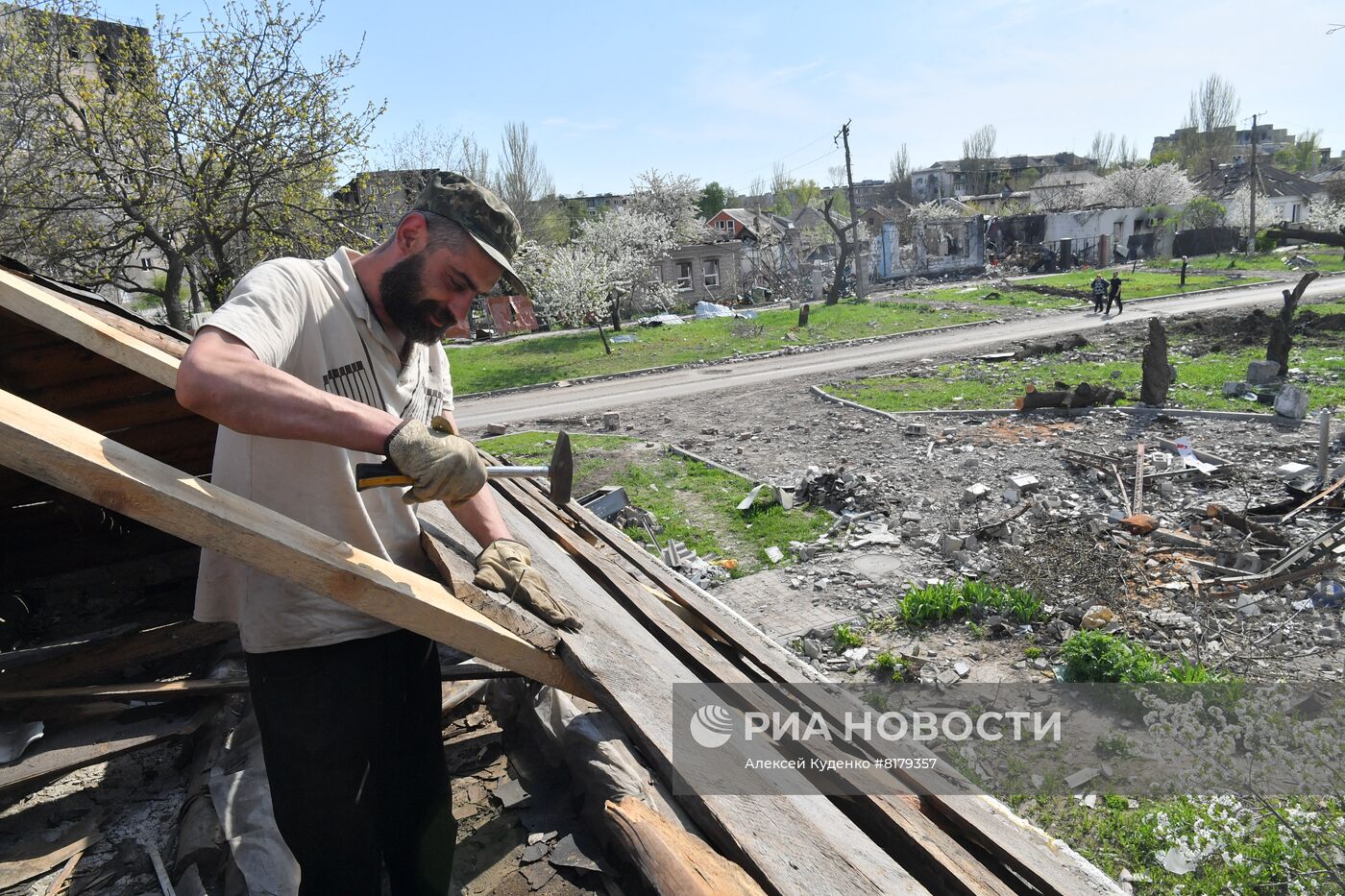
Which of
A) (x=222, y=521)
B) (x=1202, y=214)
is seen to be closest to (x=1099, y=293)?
(x=222, y=521)

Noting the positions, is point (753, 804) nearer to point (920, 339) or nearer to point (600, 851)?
point (600, 851)

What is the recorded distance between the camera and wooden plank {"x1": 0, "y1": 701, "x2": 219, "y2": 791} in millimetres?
3004

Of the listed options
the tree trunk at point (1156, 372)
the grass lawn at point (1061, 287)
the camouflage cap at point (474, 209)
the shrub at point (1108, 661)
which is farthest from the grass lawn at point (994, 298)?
the camouflage cap at point (474, 209)

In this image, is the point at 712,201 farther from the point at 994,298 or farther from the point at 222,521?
the point at 222,521

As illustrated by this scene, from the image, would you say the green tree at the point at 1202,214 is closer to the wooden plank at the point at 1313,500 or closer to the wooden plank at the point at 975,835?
the wooden plank at the point at 1313,500

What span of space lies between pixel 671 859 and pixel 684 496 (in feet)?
24.0

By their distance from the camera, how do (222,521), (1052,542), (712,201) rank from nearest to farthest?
(222,521)
(1052,542)
(712,201)

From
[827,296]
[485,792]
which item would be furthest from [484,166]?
[485,792]

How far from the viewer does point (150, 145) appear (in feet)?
36.0

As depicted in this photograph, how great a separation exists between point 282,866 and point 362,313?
1829mm

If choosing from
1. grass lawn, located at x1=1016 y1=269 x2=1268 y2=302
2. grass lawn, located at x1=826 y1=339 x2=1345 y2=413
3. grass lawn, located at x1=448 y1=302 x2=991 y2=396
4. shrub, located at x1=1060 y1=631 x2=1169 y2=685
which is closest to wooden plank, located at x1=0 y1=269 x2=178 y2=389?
shrub, located at x1=1060 y1=631 x2=1169 y2=685

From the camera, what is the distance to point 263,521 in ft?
5.05

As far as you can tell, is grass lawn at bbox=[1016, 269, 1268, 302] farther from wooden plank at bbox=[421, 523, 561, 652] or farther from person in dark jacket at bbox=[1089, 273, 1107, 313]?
wooden plank at bbox=[421, 523, 561, 652]

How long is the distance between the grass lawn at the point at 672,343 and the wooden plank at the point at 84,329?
16295 mm
